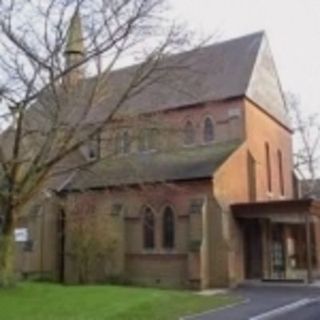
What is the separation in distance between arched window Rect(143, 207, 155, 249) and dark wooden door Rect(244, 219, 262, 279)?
509 cm

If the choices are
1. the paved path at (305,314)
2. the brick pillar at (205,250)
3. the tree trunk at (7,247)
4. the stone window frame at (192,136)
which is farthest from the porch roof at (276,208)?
the tree trunk at (7,247)

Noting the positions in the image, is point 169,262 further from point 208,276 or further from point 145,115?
point 145,115

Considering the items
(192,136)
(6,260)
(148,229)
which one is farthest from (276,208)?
(6,260)

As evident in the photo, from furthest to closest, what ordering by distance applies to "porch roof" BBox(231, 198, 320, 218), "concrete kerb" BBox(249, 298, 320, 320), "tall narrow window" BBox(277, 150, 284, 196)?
"tall narrow window" BBox(277, 150, 284, 196), "porch roof" BBox(231, 198, 320, 218), "concrete kerb" BBox(249, 298, 320, 320)

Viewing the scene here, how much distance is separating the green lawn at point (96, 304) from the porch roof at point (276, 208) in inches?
292

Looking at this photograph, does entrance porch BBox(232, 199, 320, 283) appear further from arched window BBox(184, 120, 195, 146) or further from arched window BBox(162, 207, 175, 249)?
arched window BBox(184, 120, 195, 146)

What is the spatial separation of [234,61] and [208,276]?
14169 mm

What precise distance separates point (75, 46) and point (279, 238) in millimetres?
18756

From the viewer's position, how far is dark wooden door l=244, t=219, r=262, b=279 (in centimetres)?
3316

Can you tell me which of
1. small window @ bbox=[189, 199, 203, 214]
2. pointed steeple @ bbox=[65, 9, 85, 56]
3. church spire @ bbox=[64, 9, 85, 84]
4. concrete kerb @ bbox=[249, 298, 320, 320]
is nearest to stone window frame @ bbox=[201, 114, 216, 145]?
small window @ bbox=[189, 199, 203, 214]

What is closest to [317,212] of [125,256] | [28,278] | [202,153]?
[202,153]

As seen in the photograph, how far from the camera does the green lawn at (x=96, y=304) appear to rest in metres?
17.1

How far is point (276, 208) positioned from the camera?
30031 millimetres

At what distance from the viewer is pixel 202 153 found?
113 ft
